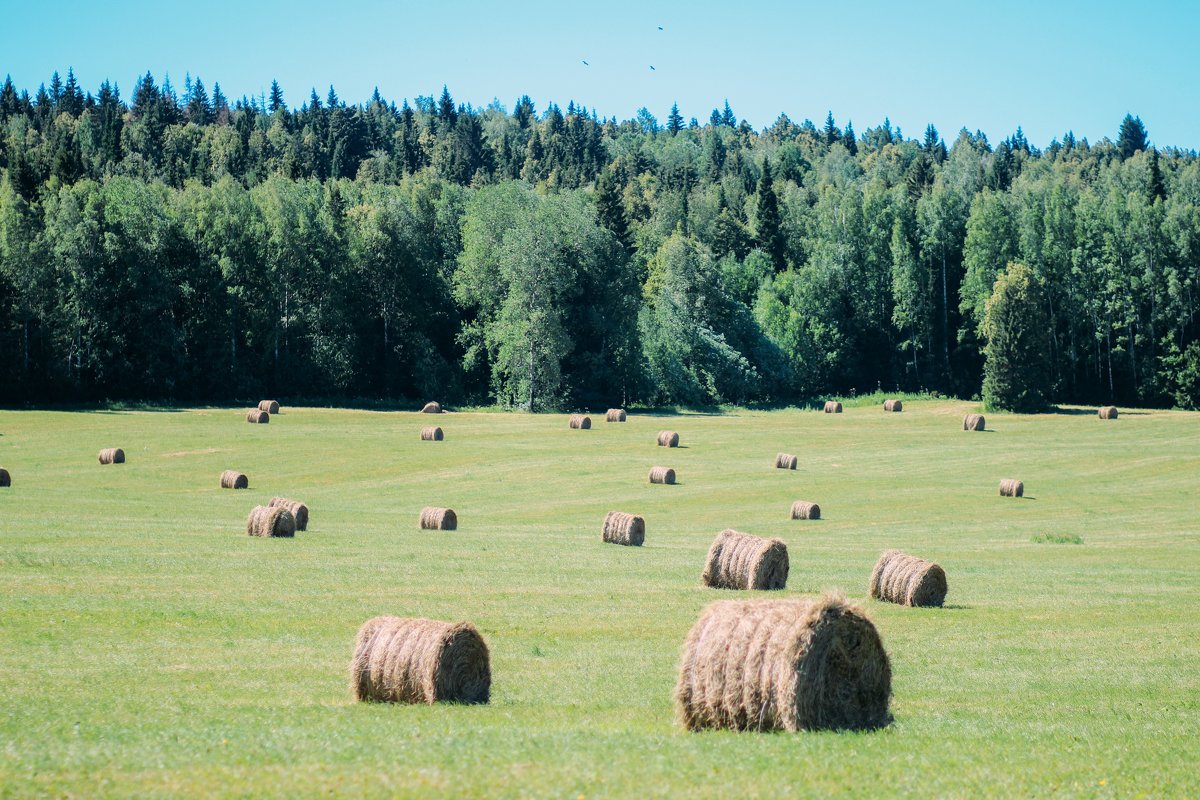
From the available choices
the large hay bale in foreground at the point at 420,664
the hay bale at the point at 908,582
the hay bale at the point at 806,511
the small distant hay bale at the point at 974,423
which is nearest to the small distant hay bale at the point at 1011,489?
the hay bale at the point at 806,511

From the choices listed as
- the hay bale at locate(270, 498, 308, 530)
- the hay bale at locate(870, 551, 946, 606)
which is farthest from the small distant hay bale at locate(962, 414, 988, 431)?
the hay bale at locate(870, 551, 946, 606)

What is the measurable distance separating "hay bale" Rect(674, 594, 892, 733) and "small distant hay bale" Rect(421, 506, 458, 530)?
1062 inches

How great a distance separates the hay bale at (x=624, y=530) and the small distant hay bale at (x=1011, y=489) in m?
22.2

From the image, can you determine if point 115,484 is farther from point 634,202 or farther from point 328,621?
point 634,202

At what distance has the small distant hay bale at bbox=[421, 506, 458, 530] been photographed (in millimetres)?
41406

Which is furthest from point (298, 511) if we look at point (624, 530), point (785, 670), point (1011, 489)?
point (1011, 489)

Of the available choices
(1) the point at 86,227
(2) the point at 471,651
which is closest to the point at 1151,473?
(2) the point at 471,651

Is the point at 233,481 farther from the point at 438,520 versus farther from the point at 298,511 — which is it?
the point at 438,520

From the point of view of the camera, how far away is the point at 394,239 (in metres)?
111

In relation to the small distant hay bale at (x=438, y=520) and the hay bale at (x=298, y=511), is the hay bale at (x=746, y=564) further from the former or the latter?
the hay bale at (x=298, y=511)

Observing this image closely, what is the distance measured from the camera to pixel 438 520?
41375 millimetres

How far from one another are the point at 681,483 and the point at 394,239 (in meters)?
60.7

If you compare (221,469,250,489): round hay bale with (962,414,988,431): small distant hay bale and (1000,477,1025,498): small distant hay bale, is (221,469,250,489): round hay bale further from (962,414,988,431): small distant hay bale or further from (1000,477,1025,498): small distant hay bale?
(962,414,988,431): small distant hay bale

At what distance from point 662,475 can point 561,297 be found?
47.1 m
